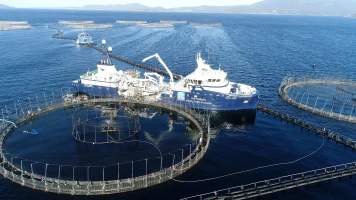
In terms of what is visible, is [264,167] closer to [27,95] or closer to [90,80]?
[90,80]

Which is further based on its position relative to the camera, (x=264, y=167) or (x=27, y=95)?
(x=27, y=95)

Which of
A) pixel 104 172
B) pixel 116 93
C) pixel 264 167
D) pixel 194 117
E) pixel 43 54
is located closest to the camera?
pixel 104 172

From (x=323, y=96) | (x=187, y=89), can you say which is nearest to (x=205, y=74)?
(x=187, y=89)

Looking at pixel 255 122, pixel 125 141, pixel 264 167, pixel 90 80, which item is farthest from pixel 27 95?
pixel 264 167

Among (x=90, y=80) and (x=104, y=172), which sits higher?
(x=90, y=80)

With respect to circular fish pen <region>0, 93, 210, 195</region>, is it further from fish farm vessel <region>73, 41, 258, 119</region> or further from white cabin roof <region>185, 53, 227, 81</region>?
white cabin roof <region>185, 53, 227, 81</region>


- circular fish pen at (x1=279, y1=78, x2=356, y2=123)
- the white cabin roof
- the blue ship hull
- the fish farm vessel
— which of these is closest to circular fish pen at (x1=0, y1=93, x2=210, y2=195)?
the blue ship hull
